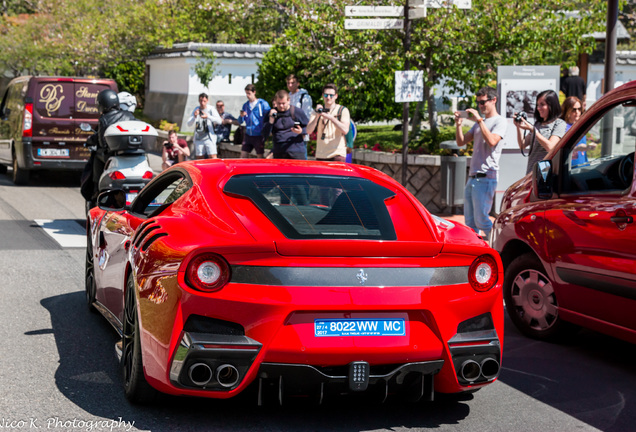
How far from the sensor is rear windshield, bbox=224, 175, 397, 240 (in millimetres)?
4801

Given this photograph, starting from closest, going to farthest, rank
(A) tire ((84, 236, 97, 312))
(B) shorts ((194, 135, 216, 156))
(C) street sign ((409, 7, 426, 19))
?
1. (A) tire ((84, 236, 97, 312))
2. (C) street sign ((409, 7, 426, 19))
3. (B) shorts ((194, 135, 216, 156))

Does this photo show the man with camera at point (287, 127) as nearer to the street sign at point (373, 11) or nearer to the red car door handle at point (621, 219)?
the street sign at point (373, 11)

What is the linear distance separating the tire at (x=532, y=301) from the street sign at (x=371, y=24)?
6.43 m

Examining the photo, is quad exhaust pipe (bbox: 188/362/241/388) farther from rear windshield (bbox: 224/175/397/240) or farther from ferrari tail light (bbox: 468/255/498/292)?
ferrari tail light (bbox: 468/255/498/292)

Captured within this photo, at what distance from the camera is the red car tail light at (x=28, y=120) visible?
678 inches

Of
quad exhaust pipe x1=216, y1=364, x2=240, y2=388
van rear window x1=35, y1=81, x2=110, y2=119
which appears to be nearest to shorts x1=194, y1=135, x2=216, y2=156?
van rear window x1=35, y1=81, x2=110, y2=119

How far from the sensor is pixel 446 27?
16.0 meters

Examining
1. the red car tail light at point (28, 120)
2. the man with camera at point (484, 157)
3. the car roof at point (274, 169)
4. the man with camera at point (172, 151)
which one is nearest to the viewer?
the car roof at point (274, 169)

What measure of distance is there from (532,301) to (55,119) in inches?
492

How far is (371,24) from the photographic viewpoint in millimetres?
12984

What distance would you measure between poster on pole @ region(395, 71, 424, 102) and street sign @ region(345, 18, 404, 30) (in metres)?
0.77

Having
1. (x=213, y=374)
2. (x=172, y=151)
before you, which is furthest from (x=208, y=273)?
(x=172, y=151)

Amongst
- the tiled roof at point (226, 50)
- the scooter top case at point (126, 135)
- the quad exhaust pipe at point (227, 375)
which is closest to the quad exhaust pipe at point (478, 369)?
the quad exhaust pipe at point (227, 375)

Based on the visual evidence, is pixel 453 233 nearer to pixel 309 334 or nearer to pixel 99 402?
pixel 309 334
